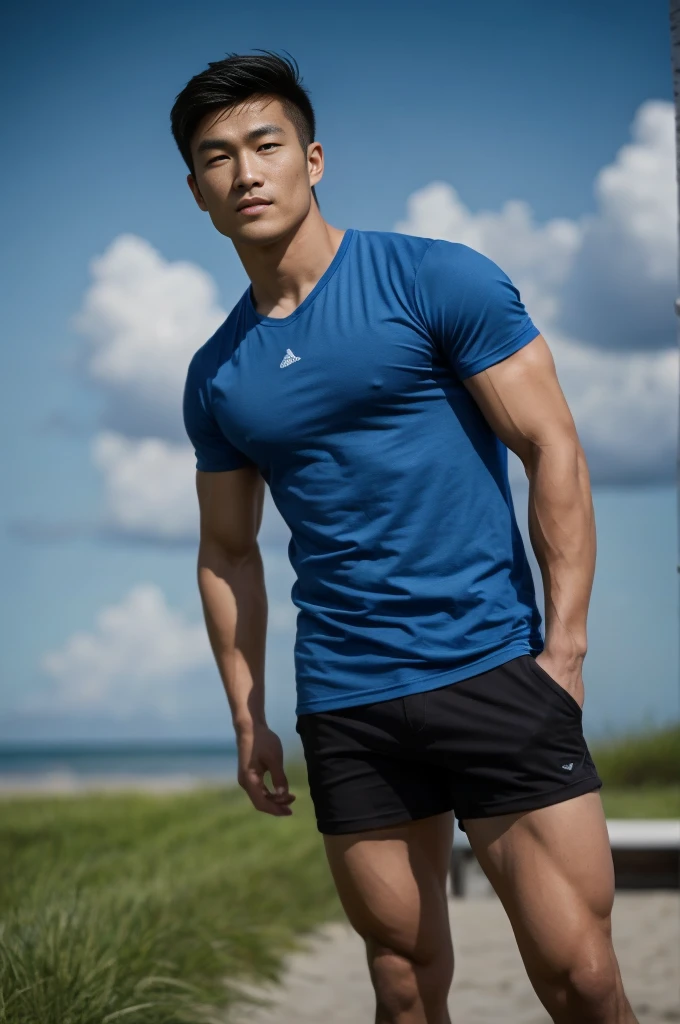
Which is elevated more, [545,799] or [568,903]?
[545,799]

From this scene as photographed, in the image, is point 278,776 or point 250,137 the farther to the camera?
point 278,776

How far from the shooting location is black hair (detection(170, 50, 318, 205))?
1.81 metres

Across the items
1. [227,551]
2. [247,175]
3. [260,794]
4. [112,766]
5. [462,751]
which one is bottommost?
[112,766]

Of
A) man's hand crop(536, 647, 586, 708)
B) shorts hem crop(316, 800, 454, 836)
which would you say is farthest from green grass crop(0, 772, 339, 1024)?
man's hand crop(536, 647, 586, 708)

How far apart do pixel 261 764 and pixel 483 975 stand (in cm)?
231

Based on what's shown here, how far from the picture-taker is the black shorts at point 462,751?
5.39 ft

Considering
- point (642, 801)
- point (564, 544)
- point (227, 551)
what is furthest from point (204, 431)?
point (642, 801)

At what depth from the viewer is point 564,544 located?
166cm

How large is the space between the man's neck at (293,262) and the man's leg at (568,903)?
35.6 inches

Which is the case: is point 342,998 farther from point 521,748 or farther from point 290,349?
point 290,349

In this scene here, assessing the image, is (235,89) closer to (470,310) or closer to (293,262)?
(293,262)

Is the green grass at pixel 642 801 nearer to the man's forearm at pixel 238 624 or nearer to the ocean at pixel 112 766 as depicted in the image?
the man's forearm at pixel 238 624

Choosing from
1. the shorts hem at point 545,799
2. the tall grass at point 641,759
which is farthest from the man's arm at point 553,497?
the tall grass at point 641,759

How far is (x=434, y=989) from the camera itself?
1.86m
